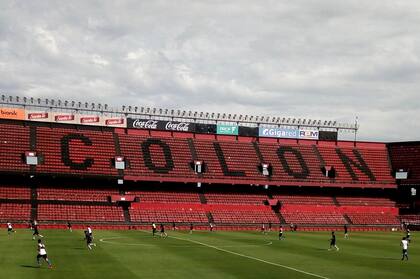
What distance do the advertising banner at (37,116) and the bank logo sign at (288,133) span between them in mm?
44826

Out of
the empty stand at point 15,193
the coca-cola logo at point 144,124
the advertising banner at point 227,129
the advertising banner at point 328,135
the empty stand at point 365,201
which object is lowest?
the empty stand at point 365,201

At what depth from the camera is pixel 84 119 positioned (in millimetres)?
102688

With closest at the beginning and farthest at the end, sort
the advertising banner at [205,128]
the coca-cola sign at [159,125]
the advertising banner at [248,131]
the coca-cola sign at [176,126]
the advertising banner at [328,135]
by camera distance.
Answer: the coca-cola sign at [159,125] < the coca-cola sign at [176,126] < the advertising banner at [205,128] < the advertising banner at [248,131] < the advertising banner at [328,135]

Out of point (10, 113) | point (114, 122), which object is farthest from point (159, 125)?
point (10, 113)

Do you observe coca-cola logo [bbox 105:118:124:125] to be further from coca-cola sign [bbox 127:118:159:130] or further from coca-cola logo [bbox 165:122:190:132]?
coca-cola logo [bbox 165:122:190:132]

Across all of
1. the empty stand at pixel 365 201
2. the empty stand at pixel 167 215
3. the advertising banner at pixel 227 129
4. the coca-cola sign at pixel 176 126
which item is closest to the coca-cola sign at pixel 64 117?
the coca-cola sign at pixel 176 126

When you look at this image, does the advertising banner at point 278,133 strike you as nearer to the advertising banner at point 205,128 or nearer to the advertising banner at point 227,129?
the advertising banner at point 227,129

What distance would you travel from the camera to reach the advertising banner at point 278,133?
114 m

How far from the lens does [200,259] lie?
4322 centimetres

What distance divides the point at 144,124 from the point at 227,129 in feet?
58.9

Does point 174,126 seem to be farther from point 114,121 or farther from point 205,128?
point 114,121

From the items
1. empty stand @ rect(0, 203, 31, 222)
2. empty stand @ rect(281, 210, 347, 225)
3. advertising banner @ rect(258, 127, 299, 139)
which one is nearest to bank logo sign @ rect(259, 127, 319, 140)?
advertising banner @ rect(258, 127, 299, 139)

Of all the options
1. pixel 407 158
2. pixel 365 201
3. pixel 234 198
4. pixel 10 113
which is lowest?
pixel 365 201

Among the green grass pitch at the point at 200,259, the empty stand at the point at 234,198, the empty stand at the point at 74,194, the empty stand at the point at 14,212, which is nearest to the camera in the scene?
the green grass pitch at the point at 200,259
